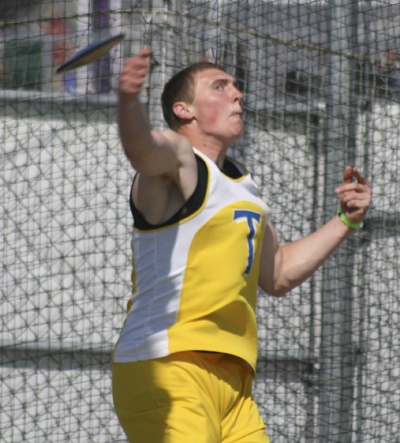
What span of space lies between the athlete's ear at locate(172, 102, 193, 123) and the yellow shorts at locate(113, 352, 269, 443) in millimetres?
867

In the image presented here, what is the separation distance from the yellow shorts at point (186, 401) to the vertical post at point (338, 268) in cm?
206

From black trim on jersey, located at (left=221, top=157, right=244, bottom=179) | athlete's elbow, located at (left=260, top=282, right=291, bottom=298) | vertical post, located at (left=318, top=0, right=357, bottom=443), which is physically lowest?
vertical post, located at (left=318, top=0, right=357, bottom=443)

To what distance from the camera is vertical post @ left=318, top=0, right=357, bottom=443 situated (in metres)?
5.43

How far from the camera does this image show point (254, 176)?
5.55 metres

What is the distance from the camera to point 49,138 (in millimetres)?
5434

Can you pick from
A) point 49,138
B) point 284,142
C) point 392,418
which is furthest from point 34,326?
point 392,418

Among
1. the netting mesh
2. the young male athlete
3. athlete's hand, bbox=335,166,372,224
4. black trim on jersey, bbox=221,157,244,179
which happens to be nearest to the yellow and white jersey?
the young male athlete

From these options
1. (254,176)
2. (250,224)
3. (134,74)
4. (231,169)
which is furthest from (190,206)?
(254,176)

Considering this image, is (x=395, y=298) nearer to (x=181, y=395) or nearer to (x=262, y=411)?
(x=262, y=411)

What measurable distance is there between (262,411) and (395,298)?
984 mm

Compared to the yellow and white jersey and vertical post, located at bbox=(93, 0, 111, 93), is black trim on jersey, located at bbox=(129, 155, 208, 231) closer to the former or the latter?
the yellow and white jersey

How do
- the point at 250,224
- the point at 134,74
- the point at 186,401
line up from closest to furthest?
the point at 134,74 < the point at 186,401 < the point at 250,224

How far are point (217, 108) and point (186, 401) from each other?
106cm

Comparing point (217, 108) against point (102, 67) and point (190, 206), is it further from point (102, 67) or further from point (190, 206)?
point (102, 67)
